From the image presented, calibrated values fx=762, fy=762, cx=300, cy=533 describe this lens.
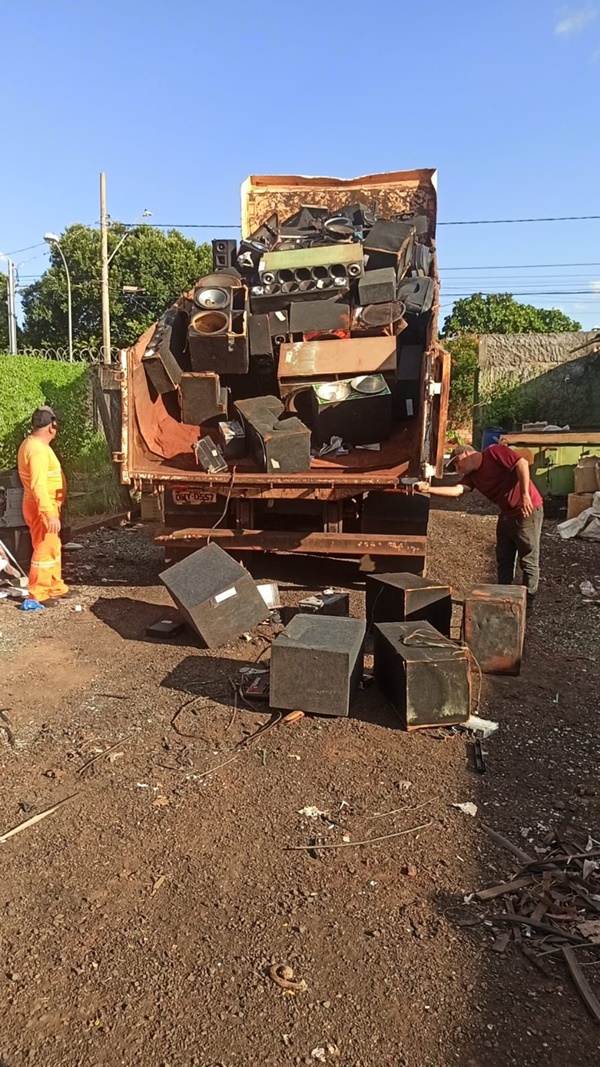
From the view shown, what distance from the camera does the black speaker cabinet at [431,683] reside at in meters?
3.81

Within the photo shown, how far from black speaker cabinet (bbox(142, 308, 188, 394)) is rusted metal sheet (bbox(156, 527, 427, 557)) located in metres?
1.46

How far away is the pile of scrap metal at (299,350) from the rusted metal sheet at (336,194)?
50.1 inches

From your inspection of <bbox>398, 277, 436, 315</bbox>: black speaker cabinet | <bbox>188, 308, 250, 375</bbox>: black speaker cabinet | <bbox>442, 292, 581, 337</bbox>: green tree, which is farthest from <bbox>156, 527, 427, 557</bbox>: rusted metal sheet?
<bbox>442, 292, 581, 337</bbox>: green tree

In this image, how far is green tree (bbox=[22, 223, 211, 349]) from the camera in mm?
36656

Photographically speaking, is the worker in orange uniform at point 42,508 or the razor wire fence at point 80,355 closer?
the worker in orange uniform at point 42,508

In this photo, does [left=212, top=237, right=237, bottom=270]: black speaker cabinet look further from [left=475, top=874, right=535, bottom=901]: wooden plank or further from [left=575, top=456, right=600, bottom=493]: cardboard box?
[left=475, top=874, right=535, bottom=901]: wooden plank

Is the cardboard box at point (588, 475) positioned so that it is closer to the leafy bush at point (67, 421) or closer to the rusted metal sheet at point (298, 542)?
the rusted metal sheet at point (298, 542)

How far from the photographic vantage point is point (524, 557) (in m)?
6.03

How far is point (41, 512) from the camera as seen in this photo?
6.47m

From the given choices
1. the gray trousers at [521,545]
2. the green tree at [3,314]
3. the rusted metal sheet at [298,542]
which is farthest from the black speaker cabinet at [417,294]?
the green tree at [3,314]

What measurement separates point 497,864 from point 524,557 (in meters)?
3.55

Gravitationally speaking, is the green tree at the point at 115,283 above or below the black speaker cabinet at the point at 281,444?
above

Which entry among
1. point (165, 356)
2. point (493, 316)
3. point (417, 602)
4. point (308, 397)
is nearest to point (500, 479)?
point (417, 602)

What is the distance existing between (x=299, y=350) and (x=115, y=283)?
108 ft
